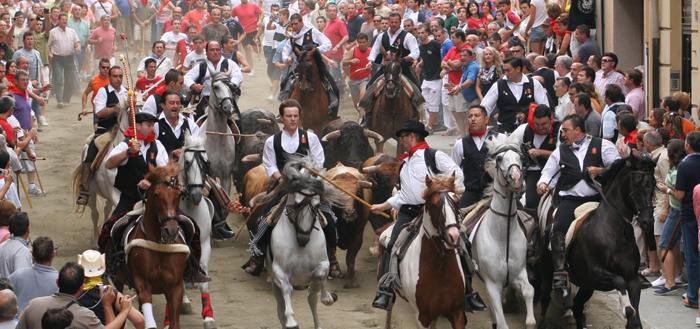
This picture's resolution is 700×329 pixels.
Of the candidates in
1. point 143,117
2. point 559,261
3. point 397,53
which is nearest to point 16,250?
point 143,117

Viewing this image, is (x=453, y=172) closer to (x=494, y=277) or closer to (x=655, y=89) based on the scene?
(x=494, y=277)

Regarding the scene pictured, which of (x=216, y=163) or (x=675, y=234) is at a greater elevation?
(x=216, y=163)

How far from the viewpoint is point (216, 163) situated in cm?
1292

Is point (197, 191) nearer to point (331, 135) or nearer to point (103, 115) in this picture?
point (103, 115)

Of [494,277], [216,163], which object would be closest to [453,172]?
[494,277]

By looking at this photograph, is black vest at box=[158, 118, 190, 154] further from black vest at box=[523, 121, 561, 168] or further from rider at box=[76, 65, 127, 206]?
black vest at box=[523, 121, 561, 168]

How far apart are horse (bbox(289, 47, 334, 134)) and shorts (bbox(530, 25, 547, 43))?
4.78 m

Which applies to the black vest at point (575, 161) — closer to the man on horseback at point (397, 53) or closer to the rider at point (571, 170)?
the rider at point (571, 170)

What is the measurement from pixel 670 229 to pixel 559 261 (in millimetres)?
1911

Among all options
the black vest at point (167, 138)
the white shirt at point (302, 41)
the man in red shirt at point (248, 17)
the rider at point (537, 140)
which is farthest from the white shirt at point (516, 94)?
the man in red shirt at point (248, 17)

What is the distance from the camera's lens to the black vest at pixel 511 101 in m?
11.9

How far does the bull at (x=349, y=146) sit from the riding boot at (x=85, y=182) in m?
3.64

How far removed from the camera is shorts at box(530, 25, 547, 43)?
59.0 ft

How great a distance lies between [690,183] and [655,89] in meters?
5.17
